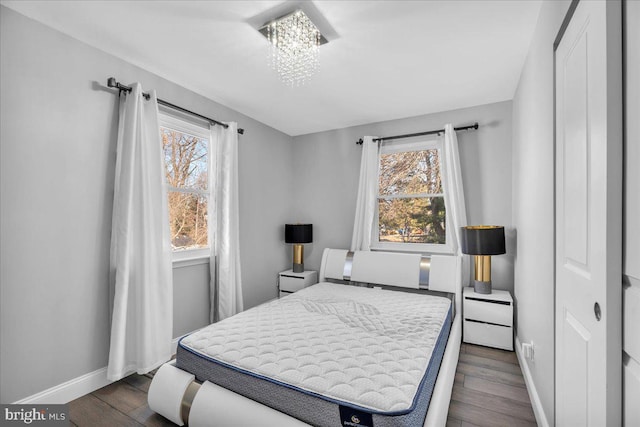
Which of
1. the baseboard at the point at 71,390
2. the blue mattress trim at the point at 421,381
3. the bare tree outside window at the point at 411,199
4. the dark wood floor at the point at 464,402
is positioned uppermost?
the bare tree outside window at the point at 411,199

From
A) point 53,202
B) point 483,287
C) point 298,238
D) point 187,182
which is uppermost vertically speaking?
point 187,182

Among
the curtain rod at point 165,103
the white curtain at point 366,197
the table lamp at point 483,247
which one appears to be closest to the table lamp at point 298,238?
the white curtain at point 366,197

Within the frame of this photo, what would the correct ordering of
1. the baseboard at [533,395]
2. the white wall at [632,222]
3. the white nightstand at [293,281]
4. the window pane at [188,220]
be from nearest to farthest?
the white wall at [632,222] → the baseboard at [533,395] → the window pane at [188,220] → the white nightstand at [293,281]

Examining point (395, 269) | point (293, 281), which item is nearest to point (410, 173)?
point (395, 269)

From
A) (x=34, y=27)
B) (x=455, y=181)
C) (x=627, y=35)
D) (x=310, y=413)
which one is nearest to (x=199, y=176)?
(x=34, y=27)

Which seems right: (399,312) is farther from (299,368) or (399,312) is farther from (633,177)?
(633,177)

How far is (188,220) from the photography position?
9.99ft

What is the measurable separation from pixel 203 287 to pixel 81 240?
1.25m

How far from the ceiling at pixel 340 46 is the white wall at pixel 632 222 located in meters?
1.27

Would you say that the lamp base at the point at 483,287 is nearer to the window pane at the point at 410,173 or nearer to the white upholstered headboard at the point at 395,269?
the white upholstered headboard at the point at 395,269

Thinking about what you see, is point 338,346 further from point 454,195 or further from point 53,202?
point 454,195

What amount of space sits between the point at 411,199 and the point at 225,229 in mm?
2317

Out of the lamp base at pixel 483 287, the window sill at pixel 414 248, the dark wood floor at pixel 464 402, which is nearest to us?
the dark wood floor at pixel 464 402

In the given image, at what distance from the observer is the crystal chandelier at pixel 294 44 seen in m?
Result: 1.93
